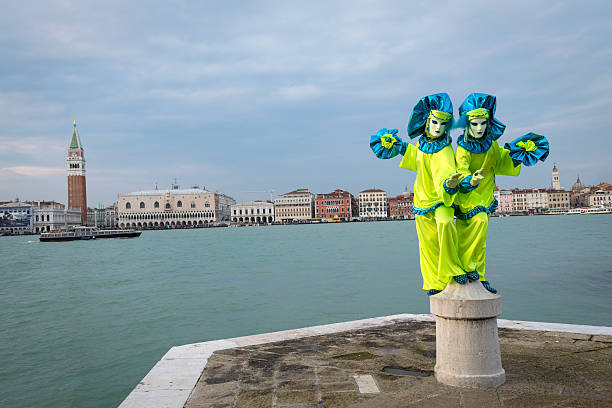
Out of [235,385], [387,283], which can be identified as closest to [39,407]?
[235,385]

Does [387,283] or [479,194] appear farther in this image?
[387,283]

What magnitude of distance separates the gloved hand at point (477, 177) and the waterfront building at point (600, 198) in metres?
166

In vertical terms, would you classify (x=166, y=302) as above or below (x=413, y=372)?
below

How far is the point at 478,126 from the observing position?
187 inches

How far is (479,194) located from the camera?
4852 millimetres

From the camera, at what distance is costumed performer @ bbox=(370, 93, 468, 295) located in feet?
15.2

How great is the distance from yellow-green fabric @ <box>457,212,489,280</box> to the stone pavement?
3.60ft

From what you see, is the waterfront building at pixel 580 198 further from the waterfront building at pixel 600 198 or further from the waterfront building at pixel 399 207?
the waterfront building at pixel 399 207

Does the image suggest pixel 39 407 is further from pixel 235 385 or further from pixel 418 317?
pixel 418 317

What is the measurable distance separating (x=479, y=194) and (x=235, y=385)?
296cm

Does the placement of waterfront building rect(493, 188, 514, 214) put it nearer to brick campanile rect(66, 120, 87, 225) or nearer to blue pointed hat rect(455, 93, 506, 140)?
brick campanile rect(66, 120, 87, 225)

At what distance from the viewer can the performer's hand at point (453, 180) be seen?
457 cm

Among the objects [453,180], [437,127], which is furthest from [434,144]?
[453,180]

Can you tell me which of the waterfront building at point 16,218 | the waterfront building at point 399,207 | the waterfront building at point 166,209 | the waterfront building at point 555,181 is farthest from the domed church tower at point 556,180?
the waterfront building at point 16,218
